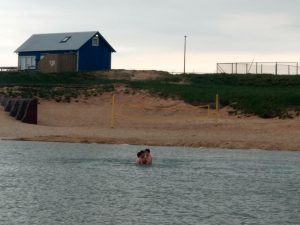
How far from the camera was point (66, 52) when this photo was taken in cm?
8944

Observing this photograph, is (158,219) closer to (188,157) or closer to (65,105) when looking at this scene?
(188,157)

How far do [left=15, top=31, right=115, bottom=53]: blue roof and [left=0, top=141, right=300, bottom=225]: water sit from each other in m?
43.6

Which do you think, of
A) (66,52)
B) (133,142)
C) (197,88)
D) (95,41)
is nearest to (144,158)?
(133,142)

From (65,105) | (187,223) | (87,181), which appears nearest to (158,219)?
(187,223)

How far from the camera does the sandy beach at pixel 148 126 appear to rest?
50188 millimetres

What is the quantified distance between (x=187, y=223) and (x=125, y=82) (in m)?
49.6

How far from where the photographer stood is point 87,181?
34094 millimetres

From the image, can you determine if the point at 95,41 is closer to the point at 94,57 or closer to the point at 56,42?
the point at 94,57

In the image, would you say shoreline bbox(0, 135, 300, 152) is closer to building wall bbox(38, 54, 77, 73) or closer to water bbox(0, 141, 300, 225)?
water bbox(0, 141, 300, 225)

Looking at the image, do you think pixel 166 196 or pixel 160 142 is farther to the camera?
pixel 160 142

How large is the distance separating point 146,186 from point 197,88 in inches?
1565

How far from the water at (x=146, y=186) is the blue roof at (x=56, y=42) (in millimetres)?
43644

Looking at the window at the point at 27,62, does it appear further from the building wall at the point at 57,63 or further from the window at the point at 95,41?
the window at the point at 95,41

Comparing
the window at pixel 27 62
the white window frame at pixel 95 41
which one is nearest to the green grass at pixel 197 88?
the white window frame at pixel 95 41
